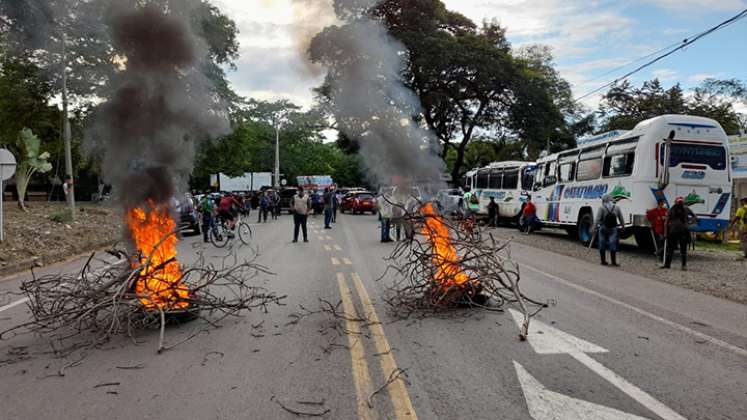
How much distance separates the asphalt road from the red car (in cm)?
2651

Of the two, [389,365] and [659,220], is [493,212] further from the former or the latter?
[389,365]

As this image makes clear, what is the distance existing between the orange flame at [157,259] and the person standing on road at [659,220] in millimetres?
11456

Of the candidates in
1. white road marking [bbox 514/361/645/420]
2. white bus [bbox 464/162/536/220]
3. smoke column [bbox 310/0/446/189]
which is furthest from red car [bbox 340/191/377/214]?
white road marking [bbox 514/361/645/420]

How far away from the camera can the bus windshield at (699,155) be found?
13.8m

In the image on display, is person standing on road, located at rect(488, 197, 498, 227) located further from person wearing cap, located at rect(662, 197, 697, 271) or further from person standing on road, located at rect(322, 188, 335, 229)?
person wearing cap, located at rect(662, 197, 697, 271)

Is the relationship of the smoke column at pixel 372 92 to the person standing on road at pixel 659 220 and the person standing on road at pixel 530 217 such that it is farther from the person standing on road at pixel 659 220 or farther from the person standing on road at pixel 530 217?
the person standing on road at pixel 530 217

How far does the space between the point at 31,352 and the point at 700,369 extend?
20.7 feet

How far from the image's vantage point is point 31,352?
17.0 ft

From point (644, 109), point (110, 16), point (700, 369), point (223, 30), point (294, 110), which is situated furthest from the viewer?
point (294, 110)

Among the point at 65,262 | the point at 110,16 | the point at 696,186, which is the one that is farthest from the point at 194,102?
the point at 696,186

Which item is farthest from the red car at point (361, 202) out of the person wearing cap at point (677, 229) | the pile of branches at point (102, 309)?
the pile of branches at point (102, 309)

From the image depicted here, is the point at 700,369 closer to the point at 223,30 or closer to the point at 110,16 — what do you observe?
the point at 110,16

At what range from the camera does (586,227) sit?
1672 centimetres

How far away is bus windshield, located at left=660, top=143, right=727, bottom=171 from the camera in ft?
45.4
